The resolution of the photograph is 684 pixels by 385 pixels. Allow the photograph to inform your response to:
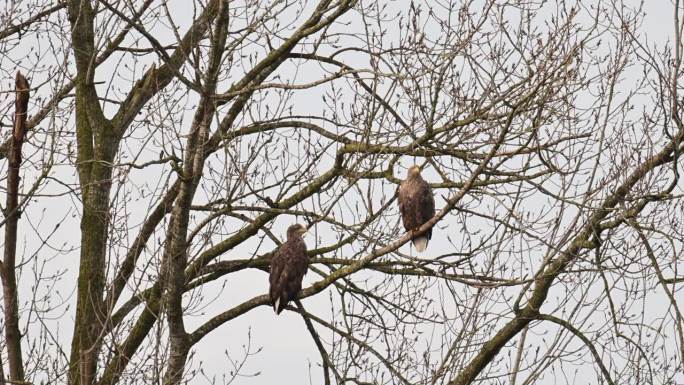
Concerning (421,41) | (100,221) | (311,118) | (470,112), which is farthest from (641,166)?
(100,221)

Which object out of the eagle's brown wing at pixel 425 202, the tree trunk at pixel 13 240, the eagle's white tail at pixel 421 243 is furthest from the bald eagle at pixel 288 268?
the tree trunk at pixel 13 240

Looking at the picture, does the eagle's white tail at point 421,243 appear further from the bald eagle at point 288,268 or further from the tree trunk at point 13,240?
the tree trunk at point 13,240

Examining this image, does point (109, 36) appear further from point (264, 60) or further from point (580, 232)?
point (580, 232)

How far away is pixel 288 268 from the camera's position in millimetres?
9148

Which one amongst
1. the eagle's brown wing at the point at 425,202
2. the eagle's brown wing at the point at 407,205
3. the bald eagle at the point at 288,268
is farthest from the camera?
the bald eagle at the point at 288,268

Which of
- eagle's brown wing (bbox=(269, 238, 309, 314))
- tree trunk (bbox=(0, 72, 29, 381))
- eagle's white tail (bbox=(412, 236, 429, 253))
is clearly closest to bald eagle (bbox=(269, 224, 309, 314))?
eagle's brown wing (bbox=(269, 238, 309, 314))

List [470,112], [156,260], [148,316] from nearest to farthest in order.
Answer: [156,260]
[470,112]
[148,316]

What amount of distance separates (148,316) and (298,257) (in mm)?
1364

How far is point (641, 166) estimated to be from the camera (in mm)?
8000

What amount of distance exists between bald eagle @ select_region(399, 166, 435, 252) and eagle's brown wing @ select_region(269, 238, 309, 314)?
39.3 inches

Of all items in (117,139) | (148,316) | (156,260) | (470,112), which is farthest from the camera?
(117,139)

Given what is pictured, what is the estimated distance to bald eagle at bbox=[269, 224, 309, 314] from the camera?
901cm

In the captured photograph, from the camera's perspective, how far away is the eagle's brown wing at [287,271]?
9.01 m

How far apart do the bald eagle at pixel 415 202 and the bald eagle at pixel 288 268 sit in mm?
998
